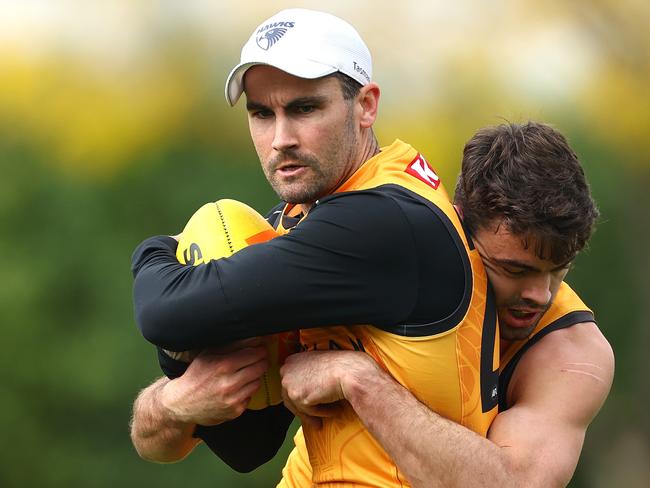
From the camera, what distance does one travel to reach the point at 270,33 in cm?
339

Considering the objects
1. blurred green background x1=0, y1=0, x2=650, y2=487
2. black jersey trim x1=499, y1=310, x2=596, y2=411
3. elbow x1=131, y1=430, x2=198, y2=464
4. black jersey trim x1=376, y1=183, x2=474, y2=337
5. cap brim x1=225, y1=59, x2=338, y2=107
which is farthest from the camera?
blurred green background x1=0, y1=0, x2=650, y2=487

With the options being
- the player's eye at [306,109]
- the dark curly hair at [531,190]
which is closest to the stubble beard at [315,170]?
the player's eye at [306,109]

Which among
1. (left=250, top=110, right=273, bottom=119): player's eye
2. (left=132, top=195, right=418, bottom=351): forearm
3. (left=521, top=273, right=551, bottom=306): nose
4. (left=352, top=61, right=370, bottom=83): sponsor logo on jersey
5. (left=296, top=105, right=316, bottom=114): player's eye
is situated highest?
(left=352, top=61, right=370, bottom=83): sponsor logo on jersey

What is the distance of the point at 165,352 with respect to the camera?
3.38 meters

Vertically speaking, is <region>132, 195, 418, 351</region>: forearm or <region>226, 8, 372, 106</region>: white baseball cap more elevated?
<region>226, 8, 372, 106</region>: white baseball cap

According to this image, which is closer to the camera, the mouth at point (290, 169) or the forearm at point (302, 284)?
the forearm at point (302, 284)

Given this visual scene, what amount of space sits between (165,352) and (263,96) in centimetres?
87

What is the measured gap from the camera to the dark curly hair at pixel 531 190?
3.31m

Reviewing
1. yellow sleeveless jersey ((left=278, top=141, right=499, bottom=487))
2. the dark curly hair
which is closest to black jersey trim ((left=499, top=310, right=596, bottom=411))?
yellow sleeveless jersey ((left=278, top=141, right=499, bottom=487))

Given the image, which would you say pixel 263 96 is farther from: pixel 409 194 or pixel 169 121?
pixel 169 121

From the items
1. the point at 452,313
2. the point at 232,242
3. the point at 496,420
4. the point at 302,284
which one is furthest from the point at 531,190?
the point at 232,242

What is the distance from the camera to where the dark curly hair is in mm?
3314

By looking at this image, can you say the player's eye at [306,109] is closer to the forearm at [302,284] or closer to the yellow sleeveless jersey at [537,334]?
the forearm at [302,284]

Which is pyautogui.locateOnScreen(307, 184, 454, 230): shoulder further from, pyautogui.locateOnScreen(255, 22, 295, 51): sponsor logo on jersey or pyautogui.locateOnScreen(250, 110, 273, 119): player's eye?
pyautogui.locateOnScreen(255, 22, 295, 51): sponsor logo on jersey
